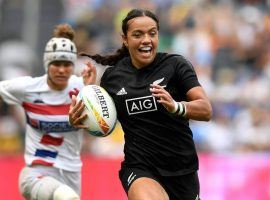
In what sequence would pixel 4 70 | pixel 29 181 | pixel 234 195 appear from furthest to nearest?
pixel 4 70
pixel 234 195
pixel 29 181

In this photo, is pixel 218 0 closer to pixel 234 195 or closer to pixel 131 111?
pixel 234 195

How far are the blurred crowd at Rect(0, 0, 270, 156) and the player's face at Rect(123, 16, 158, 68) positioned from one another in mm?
6437

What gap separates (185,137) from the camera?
6809mm

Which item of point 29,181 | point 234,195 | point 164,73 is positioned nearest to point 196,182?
point 164,73

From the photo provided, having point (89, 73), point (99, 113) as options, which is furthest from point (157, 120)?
point (89, 73)

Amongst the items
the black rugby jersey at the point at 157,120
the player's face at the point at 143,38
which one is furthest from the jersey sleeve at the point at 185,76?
the player's face at the point at 143,38

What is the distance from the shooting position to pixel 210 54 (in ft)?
48.6

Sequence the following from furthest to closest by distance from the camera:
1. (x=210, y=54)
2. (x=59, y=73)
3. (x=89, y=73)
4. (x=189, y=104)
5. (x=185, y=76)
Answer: (x=210, y=54) → (x=59, y=73) → (x=89, y=73) → (x=185, y=76) → (x=189, y=104)

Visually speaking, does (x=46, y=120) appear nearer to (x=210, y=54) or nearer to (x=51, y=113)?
(x=51, y=113)

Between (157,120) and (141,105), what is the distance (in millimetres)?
167

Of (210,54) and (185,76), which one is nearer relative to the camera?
(185,76)

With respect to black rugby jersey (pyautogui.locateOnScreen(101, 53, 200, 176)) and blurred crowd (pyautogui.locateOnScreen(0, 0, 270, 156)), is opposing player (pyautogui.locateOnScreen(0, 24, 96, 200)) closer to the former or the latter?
black rugby jersey (pyautogui.locateOnScreen(101, 53, 200, 176))

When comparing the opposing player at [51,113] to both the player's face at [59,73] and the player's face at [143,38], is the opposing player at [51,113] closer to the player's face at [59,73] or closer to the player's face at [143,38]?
the player's face at [59,73]

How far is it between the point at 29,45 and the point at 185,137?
9005mm
